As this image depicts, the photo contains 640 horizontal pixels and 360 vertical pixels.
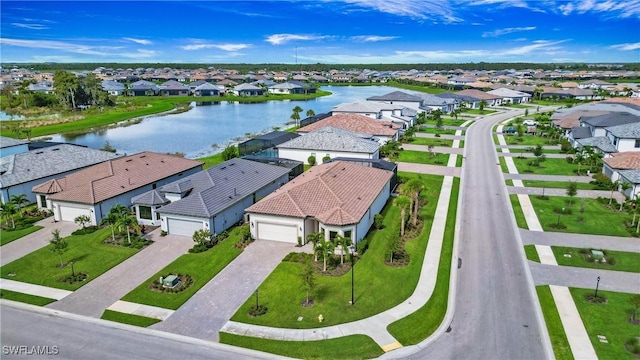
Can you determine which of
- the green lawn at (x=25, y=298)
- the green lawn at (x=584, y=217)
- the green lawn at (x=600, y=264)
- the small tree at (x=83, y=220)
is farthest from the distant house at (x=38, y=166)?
the green lawn at (x=584, y=217)

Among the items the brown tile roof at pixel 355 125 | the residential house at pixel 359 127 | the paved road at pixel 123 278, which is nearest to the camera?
the paved road at pixel 123 278

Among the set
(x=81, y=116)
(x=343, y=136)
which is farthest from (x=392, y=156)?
(x=81, y=116)

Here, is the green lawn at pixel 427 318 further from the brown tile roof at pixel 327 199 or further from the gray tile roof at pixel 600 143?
the gray tile roof at pixel 600 143

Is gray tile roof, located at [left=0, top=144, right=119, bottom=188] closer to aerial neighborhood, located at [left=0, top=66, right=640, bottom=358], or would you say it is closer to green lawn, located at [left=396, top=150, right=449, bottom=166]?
aerial neighborhood, located at [left=0, top=66, right=640, bottom=358]

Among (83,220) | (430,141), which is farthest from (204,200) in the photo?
(430,141)

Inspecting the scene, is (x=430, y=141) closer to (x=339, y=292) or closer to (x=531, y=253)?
(x=531, y=253)

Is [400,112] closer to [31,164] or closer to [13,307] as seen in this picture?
[31,164]
